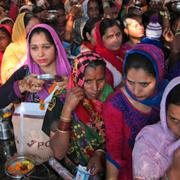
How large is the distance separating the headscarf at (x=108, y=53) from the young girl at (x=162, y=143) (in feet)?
4.66

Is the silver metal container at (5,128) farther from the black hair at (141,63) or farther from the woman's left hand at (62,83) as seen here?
the black hair at (141,63)

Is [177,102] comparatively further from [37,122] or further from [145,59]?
[37,122]

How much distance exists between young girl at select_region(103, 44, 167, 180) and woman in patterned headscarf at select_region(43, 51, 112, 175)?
138 mm

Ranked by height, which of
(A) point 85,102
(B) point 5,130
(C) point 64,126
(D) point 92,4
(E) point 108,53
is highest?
(D) point 92,4

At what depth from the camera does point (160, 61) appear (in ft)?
5.60

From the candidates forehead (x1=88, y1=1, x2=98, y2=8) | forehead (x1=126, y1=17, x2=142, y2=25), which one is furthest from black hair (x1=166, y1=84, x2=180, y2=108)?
forehead (x1=88, y1=1, x2=98, y2=8)

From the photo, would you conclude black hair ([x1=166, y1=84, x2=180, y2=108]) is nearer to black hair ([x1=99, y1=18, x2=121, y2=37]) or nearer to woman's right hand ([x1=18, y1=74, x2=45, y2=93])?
woman's right hand ([x1=18, y1=74, x2=45, y2=93])

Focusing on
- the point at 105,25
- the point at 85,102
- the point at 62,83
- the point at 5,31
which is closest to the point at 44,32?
the point at 62,83

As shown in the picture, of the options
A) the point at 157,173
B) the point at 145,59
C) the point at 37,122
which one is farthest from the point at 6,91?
the point at 157,173

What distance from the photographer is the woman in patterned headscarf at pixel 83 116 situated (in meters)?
1.81

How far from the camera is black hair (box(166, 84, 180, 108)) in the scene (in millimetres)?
1425

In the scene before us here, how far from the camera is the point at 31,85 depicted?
208 centimetres

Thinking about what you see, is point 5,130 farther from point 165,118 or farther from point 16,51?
point 165,118

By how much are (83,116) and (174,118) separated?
62cm
